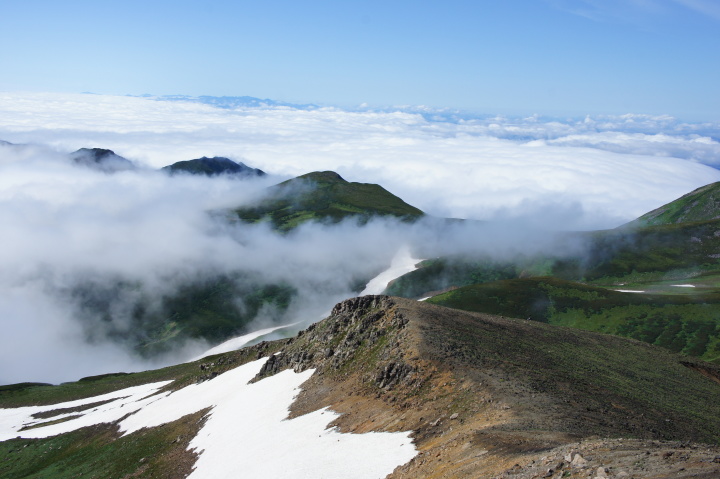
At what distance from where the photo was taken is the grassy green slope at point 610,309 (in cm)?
11544

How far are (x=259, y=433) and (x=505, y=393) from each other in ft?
77.4

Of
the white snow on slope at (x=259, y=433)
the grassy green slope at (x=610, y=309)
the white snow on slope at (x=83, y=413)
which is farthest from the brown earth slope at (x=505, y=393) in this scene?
the grassy green slope at (x=610, y=309)

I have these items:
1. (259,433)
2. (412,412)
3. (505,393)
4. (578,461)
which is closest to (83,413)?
(259,433)

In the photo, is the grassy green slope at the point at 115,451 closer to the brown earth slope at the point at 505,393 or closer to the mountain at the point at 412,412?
the mountain at the point at 412,412

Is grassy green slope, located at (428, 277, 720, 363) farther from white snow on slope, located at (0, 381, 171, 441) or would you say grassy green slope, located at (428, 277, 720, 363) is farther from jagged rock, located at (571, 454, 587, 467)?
jagged rock, located at (571, 454, 587, 467)

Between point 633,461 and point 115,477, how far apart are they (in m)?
52.0

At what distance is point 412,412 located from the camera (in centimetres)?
3838

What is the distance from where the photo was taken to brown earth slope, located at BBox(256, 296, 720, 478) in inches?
981

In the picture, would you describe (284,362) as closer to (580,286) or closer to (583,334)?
(583,334)

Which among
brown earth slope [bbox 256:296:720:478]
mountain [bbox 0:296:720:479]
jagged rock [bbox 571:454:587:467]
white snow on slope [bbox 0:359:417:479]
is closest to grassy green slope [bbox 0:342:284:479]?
mountain [bbox 0:296:720:479]

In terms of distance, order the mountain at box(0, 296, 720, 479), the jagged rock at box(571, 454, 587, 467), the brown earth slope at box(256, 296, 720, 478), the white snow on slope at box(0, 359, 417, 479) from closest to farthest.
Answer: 1. the jagged rock at box(571, 454, 587, 467)
2. the brown earth slope at box(256, 296, 720, 478)
3. the mountain at box(0, 296, 720, 479)
4. the white snow on slope at box(0, 359, 417, 479)

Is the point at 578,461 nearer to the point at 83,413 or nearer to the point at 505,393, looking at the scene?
the point at 505,393

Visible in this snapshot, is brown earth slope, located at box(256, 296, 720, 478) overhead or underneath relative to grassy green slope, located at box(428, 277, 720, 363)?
overhead

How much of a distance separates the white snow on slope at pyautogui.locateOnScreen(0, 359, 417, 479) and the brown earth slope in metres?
1.96
